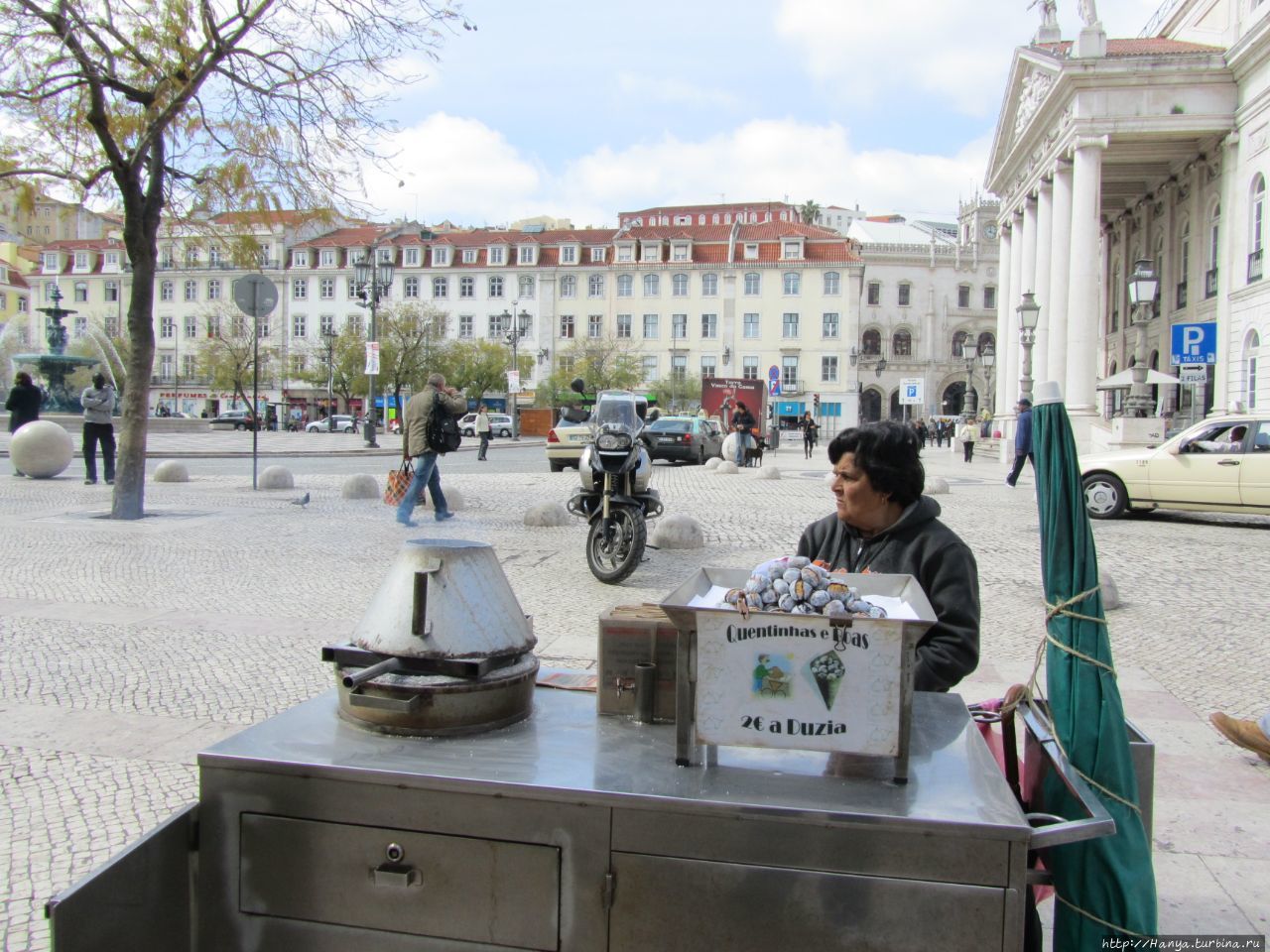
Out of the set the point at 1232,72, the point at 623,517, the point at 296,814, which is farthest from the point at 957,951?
the point at 1232,72

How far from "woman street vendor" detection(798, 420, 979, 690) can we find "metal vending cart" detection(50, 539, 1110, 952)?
0.64 metres

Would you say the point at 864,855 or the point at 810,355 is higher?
the point at 810,355

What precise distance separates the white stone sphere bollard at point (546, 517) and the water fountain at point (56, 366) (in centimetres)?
2810

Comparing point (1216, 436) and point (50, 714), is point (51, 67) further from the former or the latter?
point (1216, 436)

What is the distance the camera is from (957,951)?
175 centimetres

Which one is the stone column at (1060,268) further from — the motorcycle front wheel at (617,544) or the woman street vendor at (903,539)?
the woman street vendor at (903,539)

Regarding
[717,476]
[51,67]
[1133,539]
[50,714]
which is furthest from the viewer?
[717,476]

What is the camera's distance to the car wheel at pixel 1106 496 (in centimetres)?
1464

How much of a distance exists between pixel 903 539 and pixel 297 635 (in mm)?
4543

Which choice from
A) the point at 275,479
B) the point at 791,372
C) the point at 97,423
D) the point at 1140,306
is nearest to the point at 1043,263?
the point at 1140,306

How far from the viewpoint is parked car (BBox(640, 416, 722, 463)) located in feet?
96.2

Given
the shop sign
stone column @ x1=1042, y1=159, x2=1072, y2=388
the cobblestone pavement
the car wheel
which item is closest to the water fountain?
the cobblestone pavement

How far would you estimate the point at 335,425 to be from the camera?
6569cm

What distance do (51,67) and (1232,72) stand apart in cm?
3305
